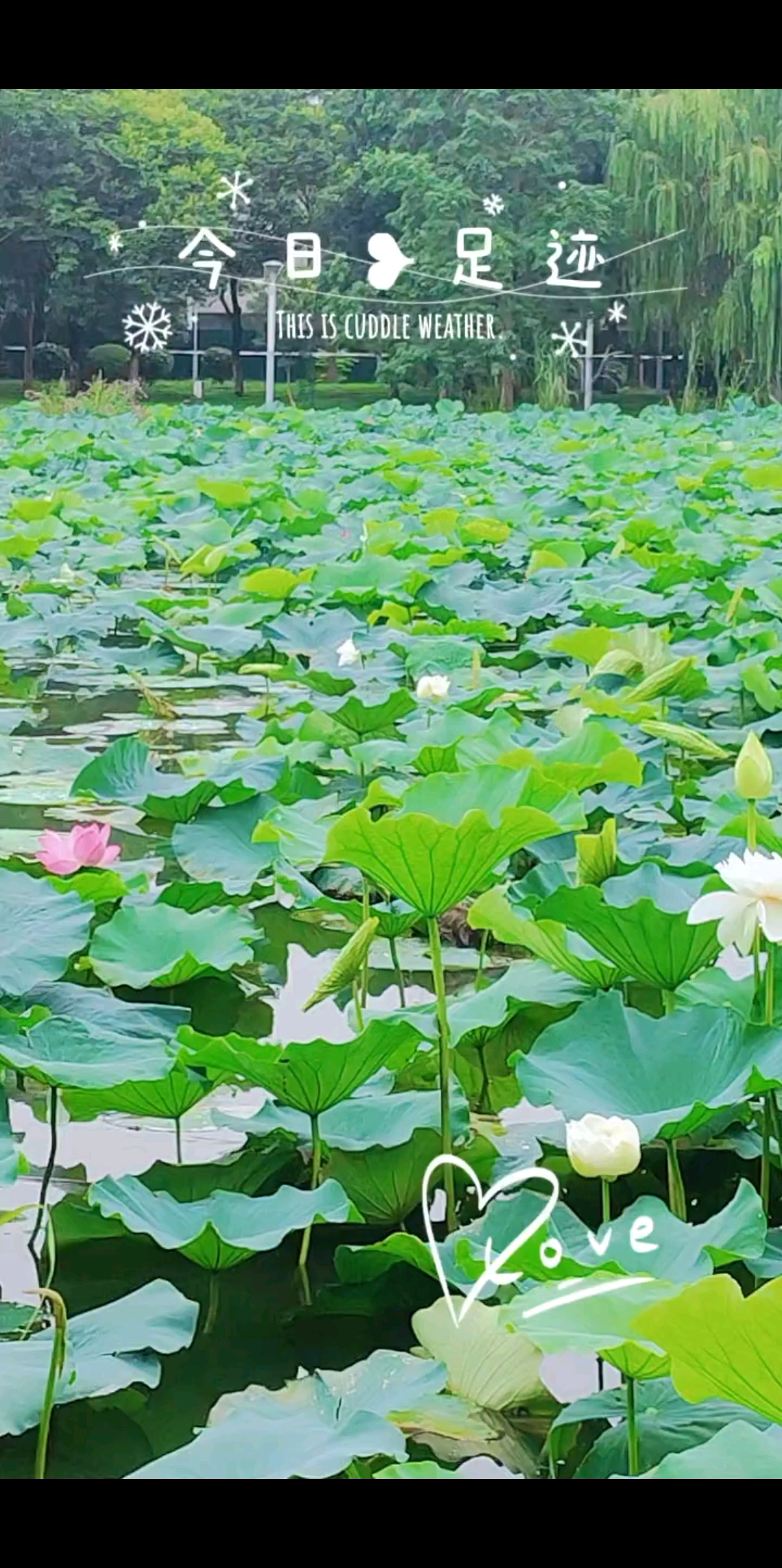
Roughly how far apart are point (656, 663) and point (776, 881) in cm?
132

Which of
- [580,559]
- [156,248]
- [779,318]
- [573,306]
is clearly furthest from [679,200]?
[580,559]

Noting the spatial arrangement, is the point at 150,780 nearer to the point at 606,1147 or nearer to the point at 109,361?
the point at 606,1147

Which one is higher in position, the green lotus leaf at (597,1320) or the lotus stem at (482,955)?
the green lotus leaf at (597,1320)

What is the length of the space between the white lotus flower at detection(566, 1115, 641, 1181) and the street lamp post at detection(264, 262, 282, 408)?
1172 centimetres

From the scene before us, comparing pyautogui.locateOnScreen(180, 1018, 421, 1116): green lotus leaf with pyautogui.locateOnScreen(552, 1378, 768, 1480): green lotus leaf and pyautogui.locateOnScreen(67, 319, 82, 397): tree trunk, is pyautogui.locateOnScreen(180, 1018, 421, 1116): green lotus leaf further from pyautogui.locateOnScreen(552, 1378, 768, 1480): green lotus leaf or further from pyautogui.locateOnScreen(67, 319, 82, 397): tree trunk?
pyautogui.locateOnScreen(67, 319, 82, 397): tree trunk

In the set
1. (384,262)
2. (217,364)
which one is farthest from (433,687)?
(217,364)

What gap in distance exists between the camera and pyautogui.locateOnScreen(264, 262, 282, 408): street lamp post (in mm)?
12852

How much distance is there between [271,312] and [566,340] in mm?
2696

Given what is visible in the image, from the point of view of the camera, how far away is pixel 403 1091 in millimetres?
1091

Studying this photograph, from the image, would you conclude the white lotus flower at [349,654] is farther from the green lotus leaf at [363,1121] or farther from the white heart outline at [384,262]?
the white heart outline at [384,262]

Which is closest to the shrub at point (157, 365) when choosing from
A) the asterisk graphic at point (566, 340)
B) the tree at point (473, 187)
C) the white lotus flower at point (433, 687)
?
the tree at point (473, 187)

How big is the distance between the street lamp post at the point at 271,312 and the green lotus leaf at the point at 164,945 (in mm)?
11254

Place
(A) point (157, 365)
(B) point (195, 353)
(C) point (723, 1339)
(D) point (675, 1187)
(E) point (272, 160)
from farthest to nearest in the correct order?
(A) point (157, 365), (E) point (272, 160), (B) point (195, 353), (D) point (675, 1187), (C) point (723, 1339)

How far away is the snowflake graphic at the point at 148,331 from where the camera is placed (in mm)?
14031
